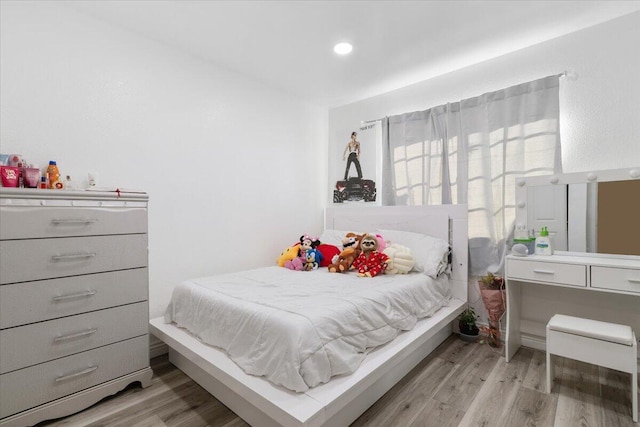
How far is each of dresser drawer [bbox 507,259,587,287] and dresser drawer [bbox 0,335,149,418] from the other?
2.65 m

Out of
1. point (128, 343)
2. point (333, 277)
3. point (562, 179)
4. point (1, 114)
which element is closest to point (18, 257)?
point (128, 343)

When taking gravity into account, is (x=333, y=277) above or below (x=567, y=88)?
below

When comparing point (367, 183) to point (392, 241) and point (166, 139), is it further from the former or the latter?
point (166, 139)

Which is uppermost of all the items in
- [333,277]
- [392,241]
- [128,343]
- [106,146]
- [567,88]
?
[567,88]

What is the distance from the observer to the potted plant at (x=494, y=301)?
101 inches

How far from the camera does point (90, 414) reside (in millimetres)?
1721

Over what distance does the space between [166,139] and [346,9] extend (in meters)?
1.72

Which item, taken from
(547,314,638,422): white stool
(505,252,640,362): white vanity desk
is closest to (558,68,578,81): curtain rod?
(505,252,640,362): white vanity desk

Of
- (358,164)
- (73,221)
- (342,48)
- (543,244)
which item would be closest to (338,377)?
(73,221)

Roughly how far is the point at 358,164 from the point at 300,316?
257 cm

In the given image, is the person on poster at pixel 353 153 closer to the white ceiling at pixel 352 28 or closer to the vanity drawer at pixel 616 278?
the white ceiling at pixel 352 28

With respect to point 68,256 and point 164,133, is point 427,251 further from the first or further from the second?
point 68,256

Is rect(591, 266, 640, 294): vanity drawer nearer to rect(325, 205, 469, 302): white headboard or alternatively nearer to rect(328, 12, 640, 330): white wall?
rect(328, 12, 640, 330): white wall

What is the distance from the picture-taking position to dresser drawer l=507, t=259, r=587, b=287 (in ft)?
6.66
